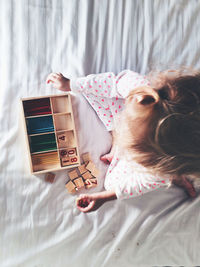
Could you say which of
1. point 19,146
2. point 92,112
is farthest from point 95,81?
point 19,146

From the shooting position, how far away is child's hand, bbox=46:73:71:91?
34.6 inches

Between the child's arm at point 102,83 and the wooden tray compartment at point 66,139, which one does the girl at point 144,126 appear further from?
the wooden tray compartment at point 66,139


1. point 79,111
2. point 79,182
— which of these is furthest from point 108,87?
point 79,182

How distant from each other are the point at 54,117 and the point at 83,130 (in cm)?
11

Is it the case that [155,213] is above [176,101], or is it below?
below

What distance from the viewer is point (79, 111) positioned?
0.92 meters

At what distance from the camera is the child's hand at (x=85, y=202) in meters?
0.90

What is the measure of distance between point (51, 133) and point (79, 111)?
0.12 meters

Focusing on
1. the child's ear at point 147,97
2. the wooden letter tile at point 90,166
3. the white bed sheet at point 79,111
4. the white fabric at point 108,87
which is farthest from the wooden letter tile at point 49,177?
the child's ear at point 147,97

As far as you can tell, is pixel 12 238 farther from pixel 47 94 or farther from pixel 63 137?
pixel 47 94

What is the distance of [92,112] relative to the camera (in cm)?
92

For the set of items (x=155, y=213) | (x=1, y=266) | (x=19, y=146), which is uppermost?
(x=19, y=146)

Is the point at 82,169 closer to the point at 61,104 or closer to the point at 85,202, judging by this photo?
the point at 85,202

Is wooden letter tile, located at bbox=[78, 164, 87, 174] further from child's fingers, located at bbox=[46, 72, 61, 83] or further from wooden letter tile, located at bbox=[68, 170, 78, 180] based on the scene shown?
child's fingers, located at bbox=[46, 72, 61, 83]
